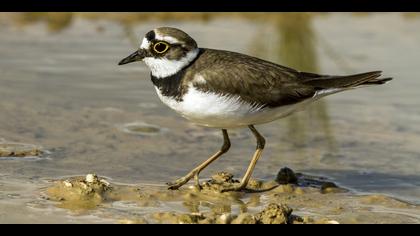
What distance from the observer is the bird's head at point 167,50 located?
7.67 m

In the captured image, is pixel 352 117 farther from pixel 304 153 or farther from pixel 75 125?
pixel 75 125

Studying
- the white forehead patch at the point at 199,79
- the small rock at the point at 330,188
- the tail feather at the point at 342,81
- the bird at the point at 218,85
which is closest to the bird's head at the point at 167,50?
the bird at the point at 218,85

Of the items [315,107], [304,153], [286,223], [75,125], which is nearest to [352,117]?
[315,107]

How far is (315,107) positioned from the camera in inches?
416

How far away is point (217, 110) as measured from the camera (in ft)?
24.4

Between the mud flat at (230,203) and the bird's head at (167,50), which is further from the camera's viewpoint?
the bird's head at (167,50)

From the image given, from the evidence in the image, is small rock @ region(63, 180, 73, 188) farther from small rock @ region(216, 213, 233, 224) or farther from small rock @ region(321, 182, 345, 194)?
small rock @ region(321, 182, 345, 194)

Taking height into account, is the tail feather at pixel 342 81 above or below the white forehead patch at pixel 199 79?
above

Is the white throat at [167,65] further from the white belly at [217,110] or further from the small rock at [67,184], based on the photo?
the small rock at [67,184]

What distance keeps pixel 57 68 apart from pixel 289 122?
125 inches

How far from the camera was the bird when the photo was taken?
24.5 ft

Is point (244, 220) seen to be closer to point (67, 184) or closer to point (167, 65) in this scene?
point (67, 184)

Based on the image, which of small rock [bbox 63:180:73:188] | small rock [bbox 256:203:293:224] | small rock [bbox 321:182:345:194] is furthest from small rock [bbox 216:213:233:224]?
small rock [bbox 321:182:345:194]

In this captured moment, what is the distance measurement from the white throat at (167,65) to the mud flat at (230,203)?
3.21 ft
